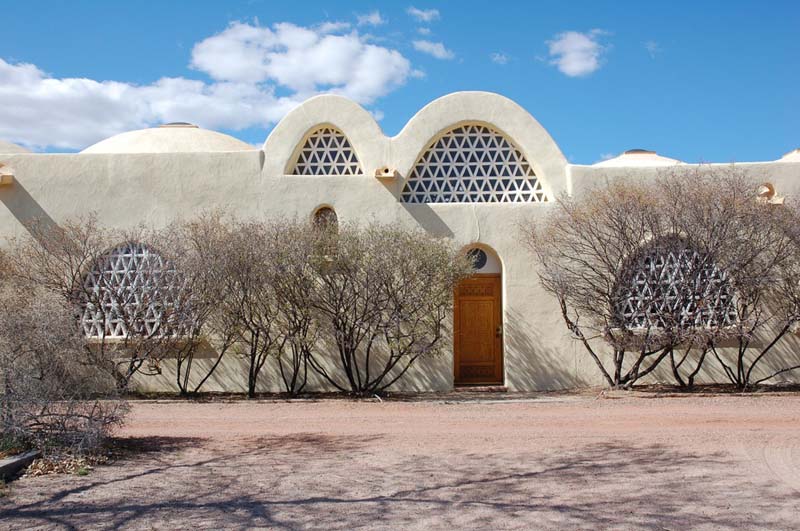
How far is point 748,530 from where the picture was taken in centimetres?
509

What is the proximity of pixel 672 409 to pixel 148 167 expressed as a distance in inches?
407

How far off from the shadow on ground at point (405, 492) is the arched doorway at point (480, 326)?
652cm

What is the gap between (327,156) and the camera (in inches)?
574

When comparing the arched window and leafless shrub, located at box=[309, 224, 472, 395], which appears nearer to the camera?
leafless shrub, located at box=[309, 224, 472, 395]

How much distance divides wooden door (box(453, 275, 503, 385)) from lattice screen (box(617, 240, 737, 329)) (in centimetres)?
249

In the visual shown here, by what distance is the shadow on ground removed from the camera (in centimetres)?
536

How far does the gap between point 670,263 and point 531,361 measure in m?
3.06

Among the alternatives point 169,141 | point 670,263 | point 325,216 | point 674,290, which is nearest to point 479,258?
point 325,216

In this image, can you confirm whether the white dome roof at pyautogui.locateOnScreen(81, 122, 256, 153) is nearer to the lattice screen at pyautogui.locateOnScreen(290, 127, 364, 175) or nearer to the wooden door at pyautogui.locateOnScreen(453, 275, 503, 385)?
the lattice screen at pyautogui.locateOnScreen(290, 127, 364, 175)

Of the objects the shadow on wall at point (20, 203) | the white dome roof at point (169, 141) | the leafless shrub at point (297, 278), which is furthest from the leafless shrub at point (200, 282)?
the white dome roof at point (169, 141)

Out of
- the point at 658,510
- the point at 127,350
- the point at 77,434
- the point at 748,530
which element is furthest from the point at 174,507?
the point at 127,350

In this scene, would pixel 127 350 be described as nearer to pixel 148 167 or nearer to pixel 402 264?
pixel 148 167

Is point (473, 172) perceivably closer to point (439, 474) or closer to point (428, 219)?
point (428, 219)

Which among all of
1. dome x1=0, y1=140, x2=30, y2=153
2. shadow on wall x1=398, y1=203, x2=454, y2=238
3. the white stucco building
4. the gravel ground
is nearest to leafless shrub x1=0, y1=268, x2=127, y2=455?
the gravel ground
